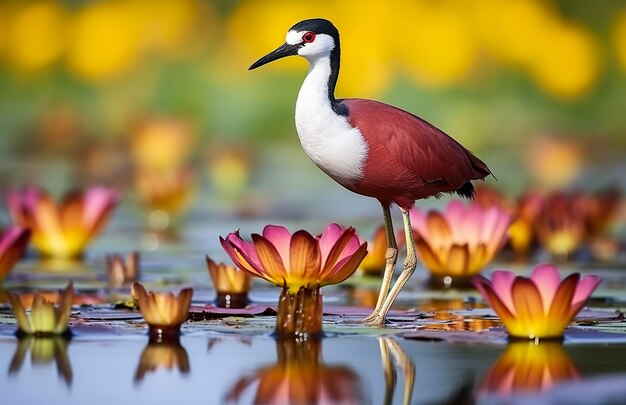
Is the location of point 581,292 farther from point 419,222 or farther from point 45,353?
point 419,222

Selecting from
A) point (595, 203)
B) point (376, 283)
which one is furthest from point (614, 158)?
point (376, 283)

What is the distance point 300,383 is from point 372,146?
1.80 meters

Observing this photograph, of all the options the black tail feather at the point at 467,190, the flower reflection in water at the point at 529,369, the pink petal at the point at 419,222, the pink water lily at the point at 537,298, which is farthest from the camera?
the pink petal at the point at 419,222

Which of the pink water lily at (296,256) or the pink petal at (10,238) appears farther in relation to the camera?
the pink petal at (10,238)

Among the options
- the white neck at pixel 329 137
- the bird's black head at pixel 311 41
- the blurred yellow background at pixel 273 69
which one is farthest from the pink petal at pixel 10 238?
the blurred yellow background at pixel 273 69

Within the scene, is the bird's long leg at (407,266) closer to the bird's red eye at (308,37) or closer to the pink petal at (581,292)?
the bird's red eye at (308,37)

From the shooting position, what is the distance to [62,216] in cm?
735

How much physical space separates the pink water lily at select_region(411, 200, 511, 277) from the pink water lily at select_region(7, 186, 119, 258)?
64.0 inches

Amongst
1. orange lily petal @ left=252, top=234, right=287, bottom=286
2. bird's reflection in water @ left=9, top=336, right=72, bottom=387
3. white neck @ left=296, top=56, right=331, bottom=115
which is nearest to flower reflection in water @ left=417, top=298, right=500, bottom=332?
orange lily petal @ left=252, top=234, right=287, bottom=286

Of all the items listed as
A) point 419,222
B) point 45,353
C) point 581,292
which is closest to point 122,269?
point 419,222

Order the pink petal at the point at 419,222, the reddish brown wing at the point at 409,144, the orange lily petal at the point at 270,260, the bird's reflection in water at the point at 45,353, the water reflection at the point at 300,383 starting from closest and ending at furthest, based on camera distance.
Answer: the water reflection at the point at 300,383 → the bird's reflection in water at the point at 45,353 → the orange lily petal at the point at 270,260 → the reddish brown wing at the point at 409,144 → the pink petal at the point at 419,222

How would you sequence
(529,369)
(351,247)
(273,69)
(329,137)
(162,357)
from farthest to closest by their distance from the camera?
1. (273,69)
2. (329,137)
3. (351,247)
4. (162,357)
5. (529,369)

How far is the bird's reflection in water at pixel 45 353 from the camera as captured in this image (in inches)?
159

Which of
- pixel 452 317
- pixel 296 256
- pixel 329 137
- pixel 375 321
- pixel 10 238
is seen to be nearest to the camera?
pixel 296 256
